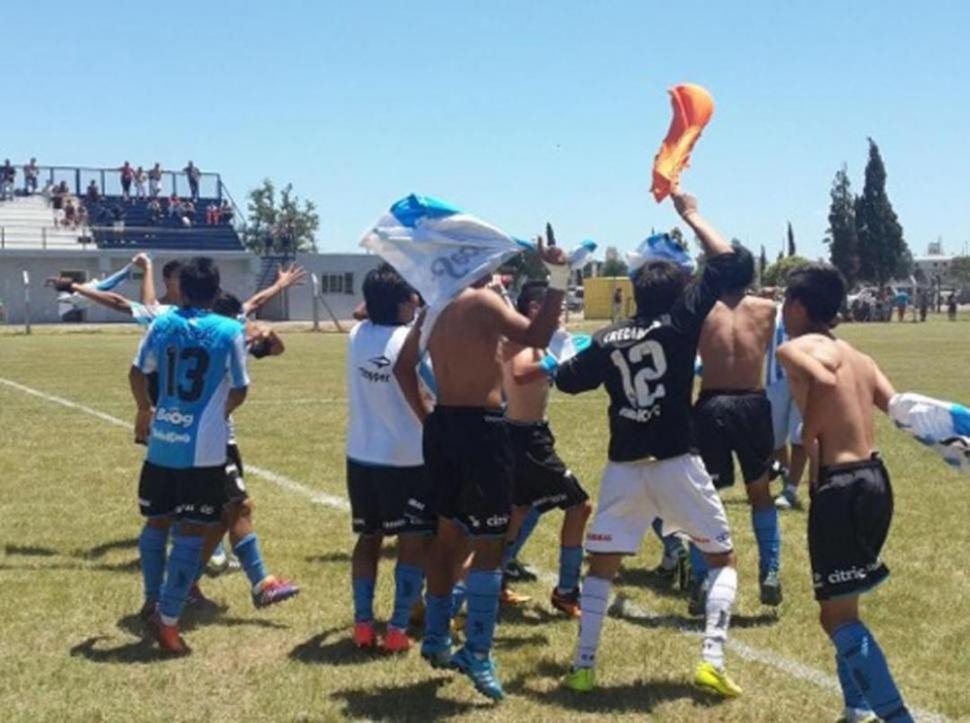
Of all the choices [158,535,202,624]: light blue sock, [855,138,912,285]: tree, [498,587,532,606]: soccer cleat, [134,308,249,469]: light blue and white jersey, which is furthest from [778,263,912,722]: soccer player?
[855,138,912,285]: tree

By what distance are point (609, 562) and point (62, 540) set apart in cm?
508

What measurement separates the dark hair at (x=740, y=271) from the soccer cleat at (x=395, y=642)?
246 centimetres

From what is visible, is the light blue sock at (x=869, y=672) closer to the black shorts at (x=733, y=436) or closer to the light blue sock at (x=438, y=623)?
the light blue sock at (x=438, y=623)

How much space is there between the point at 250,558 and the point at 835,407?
3.80 m

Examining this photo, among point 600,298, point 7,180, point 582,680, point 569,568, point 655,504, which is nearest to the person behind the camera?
point 582,680

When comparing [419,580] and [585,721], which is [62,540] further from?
[585,721]

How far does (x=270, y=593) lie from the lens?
282 inches

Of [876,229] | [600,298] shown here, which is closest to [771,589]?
[600,298]

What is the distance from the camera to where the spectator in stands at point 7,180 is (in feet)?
219

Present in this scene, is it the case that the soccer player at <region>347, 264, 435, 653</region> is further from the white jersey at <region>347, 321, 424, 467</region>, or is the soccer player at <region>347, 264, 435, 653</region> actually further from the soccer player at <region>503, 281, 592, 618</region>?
the soccer player at <region>503, 281, 592, 618</region>

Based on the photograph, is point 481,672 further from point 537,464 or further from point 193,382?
point 193,382

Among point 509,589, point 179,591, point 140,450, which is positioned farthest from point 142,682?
point 140,450

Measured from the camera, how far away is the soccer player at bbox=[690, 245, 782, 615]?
23.8ft

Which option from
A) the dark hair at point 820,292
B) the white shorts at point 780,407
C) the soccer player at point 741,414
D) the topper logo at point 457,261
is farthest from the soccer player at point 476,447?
the white shorts at point 780,407
